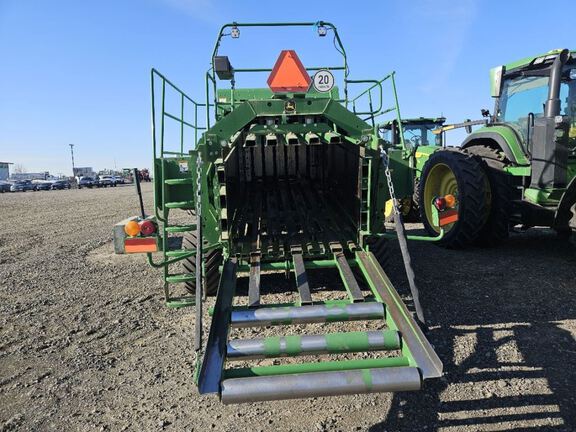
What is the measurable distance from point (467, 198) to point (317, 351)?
368cm

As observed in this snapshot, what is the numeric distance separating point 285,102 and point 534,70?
3450mm

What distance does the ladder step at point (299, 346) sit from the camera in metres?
2.45

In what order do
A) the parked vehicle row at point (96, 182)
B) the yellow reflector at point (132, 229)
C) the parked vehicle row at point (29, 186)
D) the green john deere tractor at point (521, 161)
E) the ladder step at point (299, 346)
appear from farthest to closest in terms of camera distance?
the parked vehicle row at point (96, 182)
the parked vehicle row at point (29, 186)
the green john deere tractor at point (521, 161)
the yellow reflector at point (132, 229)
the ladder step at point (299, 346)

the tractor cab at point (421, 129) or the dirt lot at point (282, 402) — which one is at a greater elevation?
the tractor cab at point (421, 129)

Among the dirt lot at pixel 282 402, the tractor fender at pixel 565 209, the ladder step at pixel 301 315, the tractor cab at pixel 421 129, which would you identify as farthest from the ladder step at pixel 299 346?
the tractor cab at pixel 421 129

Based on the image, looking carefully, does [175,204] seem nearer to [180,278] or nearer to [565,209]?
[180,278]

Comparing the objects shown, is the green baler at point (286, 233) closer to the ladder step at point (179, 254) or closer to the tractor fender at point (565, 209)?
the ladder step at point (179, 254)

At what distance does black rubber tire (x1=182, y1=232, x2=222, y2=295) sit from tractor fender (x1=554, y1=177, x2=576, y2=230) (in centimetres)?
372

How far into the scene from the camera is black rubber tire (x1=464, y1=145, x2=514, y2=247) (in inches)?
212

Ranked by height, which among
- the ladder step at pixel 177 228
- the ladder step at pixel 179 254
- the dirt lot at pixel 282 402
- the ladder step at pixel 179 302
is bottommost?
the dirt lot at pixel 282 402

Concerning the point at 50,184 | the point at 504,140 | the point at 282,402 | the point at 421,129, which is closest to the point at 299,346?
the point at 282,402

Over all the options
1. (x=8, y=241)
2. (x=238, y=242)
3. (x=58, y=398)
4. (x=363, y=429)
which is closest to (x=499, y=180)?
(x=238, y=242)

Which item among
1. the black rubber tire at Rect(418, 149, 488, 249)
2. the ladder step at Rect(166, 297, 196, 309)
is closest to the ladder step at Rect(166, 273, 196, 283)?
the ladder step at Rect(166, 297, 196, 309)

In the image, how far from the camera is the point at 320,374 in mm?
2158
